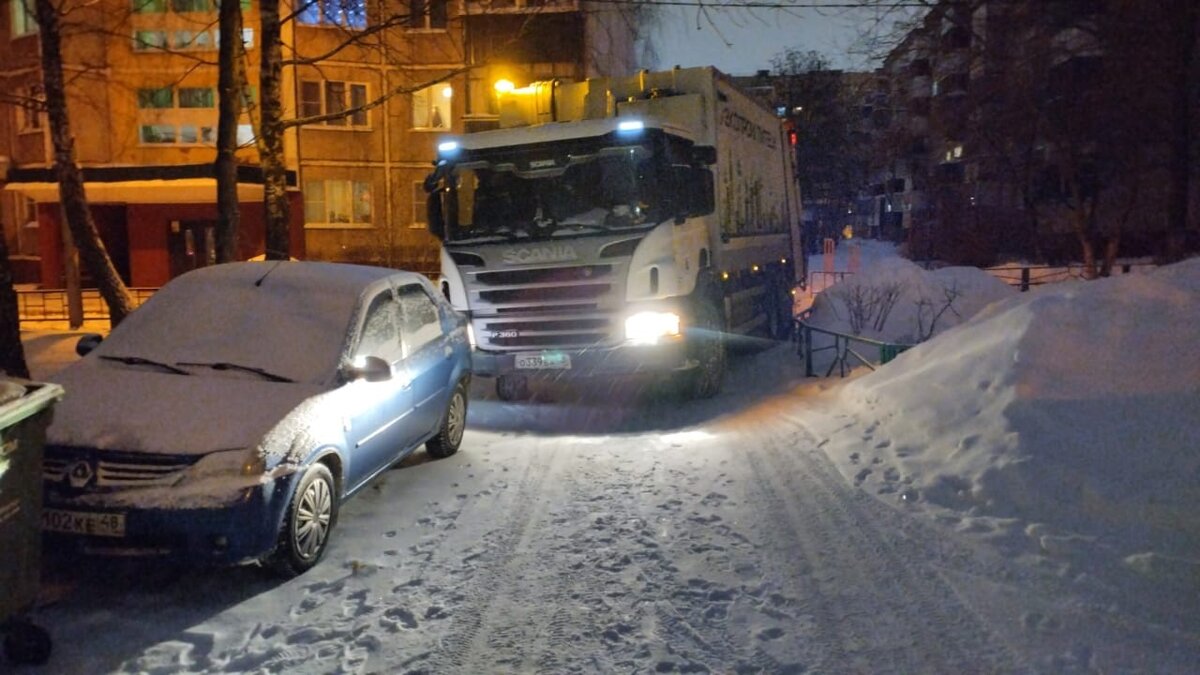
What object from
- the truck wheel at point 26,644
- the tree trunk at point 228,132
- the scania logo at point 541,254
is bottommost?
the truck wheel at point 26,644

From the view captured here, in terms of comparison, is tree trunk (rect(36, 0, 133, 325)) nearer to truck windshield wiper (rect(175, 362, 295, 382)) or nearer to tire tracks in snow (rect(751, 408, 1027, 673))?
truck windshield wiper (rect(175, 362, 295, 382))

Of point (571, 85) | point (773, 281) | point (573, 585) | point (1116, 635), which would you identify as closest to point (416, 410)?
point (573, 585)

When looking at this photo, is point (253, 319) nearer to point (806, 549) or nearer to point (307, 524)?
point (307, 524)

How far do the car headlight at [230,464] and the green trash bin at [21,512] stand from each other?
2.59 feet

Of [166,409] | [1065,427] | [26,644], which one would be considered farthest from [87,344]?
[1065,427]

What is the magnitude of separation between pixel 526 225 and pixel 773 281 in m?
7.57

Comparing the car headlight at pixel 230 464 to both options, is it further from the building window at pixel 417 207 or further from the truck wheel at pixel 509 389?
the building window at pixel 417 207

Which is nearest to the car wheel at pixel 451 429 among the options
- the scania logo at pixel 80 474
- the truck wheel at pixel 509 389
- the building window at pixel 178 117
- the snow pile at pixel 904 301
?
the truck wheel at pixel 509 389

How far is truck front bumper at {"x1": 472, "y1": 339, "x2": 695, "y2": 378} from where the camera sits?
10602 mm

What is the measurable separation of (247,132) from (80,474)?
2783 cm

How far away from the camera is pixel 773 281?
17.4m

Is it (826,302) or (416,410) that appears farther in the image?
(826,302)

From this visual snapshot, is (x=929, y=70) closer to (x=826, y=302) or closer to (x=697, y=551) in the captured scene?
(x=826, y=302)

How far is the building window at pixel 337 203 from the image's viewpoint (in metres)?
31.9
